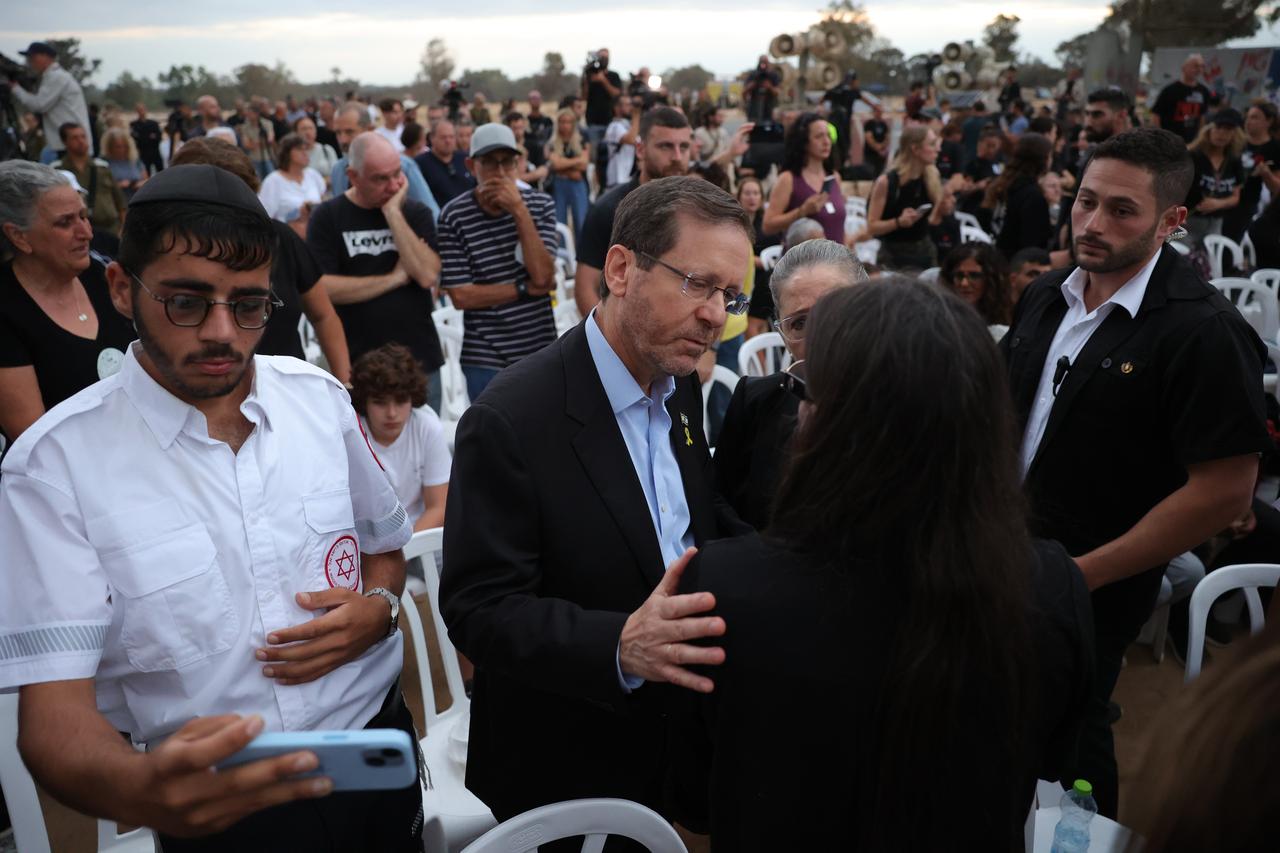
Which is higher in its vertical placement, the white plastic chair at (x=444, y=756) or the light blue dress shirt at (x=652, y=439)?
the light blue dress shirt at (x=652, y=439)

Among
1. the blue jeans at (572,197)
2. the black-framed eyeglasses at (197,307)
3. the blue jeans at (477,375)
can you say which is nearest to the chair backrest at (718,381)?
the blue jeans at (477,375)

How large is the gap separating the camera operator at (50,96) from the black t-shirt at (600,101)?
7.16 m

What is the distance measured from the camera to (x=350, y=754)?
100cm

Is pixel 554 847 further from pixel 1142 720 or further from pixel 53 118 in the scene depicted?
pixel 53 118

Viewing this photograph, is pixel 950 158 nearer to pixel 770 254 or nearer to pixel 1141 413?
pixel 770 254

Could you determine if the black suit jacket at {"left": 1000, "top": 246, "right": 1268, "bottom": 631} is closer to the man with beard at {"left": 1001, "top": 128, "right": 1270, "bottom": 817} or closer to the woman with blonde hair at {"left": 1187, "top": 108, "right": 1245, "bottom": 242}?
the man with beard at {"left": 1001, "top": 128, "right": 1270, "bottom": 817}

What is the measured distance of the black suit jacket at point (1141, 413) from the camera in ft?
6.57

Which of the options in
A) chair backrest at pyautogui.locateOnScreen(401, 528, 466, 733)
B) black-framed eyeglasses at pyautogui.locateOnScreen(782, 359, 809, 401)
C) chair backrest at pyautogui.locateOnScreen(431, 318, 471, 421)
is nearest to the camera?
black-framed eyeglasses at pyautogui.locateOnScreen(782, 359, 809, 401)

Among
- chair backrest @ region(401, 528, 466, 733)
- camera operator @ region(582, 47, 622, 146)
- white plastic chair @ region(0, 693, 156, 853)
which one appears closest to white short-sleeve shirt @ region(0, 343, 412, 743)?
white plastic chair @ region(0, 693, 156, 853)

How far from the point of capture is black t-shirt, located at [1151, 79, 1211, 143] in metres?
9.04

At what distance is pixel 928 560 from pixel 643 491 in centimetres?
68

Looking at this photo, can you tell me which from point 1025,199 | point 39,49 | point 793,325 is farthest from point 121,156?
point 793,325

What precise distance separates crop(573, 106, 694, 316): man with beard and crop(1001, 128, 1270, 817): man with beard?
6.48 ft

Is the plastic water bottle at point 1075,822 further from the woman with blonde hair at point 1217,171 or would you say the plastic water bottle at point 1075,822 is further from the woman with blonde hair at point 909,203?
the woman with blonde hair at point 1217,171
